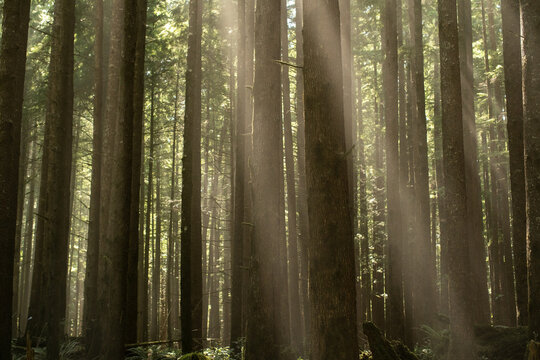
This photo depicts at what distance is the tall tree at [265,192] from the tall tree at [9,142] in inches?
173

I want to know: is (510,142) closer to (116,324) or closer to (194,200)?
(194,200)

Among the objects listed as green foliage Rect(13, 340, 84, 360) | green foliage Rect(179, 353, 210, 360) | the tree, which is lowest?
green foliage Rect(13, 340, 84, 360)

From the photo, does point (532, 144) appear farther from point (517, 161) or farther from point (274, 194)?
point (274, 194)

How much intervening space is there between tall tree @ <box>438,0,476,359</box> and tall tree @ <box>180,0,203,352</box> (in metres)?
6.09

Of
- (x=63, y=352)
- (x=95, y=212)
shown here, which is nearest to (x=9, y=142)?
(x=63, y=352)

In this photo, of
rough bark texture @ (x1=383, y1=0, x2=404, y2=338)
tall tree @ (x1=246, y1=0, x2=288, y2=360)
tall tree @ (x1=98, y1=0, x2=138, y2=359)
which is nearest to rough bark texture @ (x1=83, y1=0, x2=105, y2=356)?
tall tree @ (x1=98, y1=0, x2=138, y2=359)

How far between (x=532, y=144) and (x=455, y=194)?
1.99 metres

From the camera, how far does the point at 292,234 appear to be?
19.7 meters

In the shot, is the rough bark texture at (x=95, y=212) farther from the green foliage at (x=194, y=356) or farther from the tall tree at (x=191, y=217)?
the green foliage at (x=194, y=356)

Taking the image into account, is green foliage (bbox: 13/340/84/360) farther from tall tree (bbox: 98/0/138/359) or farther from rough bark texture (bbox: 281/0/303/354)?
rough bark texture (bbox: 281/0/303/354)

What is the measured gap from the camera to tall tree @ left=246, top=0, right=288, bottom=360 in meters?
9.47

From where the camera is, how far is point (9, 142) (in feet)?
26.8

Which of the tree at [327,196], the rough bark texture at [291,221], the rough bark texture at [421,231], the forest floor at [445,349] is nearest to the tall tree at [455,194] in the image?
the forest floor at [445,349]

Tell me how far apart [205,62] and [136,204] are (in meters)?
15.7
